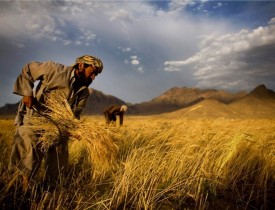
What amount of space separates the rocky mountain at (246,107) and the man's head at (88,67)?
60.4 metres

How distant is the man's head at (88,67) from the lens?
3.98 metres

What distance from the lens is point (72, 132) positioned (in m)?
3.58

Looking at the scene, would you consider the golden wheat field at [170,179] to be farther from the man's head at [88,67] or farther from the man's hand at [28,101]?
the man's hand at [28,101]

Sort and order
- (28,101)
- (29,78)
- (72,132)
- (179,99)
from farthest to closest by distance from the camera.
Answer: (179,99) → (29,78) → (28,101) → (72,132)

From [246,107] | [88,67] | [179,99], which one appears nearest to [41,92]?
[88,67]

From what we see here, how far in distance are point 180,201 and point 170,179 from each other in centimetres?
72

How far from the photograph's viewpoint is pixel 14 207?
2.76m

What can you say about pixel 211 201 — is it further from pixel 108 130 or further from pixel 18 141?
pixel 18 141

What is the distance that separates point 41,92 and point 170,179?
181 centimetres

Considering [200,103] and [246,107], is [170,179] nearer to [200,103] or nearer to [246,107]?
[200,103]

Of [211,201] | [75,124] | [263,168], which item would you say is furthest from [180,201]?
Answer: [263,168]

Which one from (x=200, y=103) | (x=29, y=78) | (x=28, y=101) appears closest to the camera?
(x=28, y=101)

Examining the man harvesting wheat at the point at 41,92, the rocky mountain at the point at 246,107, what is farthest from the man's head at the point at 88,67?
the rocky mountain at the point at 246,107

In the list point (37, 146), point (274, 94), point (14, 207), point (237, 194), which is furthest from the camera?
point (274, 94)
